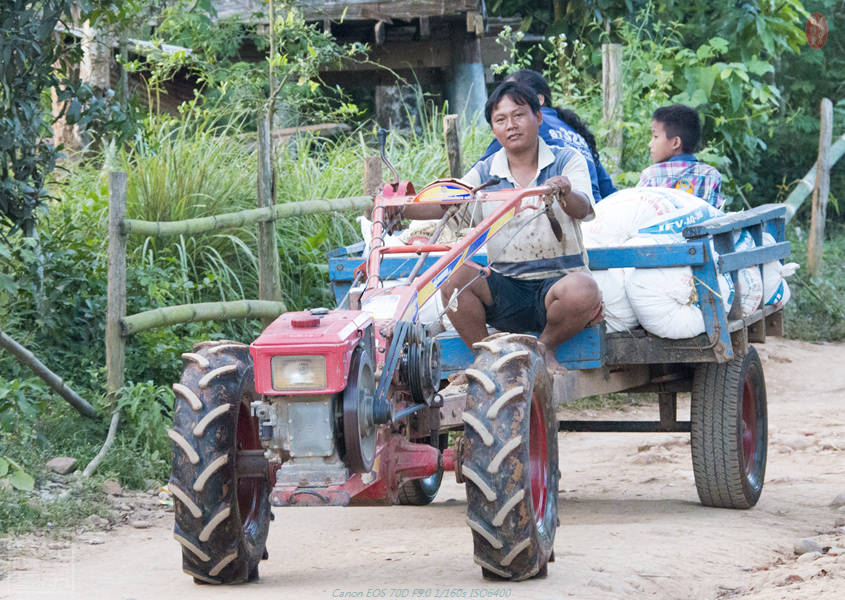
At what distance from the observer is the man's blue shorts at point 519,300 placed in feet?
17.3

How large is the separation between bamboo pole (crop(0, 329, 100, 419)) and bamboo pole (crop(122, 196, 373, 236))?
0.95 m

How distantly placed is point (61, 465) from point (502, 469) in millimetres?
3090

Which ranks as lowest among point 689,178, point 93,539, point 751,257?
point 93,539

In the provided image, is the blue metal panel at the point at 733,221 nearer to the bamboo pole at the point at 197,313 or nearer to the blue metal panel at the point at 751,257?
the blue metal panel at the point at 751,257

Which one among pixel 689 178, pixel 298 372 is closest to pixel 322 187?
pixel 689 178

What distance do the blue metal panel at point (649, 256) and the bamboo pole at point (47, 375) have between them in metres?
2.91

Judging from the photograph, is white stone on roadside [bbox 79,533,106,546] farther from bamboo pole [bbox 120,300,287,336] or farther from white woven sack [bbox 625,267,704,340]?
white woven sack [bbox 625,267,704,340]

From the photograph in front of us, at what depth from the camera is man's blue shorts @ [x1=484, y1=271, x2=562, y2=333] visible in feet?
17.3

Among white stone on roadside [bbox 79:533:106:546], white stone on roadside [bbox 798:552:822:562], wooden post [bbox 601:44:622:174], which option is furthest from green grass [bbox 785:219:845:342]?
white stone on roadside [bbox 79:533:106:546]

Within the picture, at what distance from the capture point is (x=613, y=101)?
10.8 meters

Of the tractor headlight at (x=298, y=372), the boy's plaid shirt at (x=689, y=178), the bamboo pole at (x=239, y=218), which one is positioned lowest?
the tractor headlight at (x=298, y=372)

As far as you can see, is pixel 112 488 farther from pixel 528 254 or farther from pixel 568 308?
pixel 568 308

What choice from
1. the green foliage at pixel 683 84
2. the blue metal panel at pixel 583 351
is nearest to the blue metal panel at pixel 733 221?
the blue metal panel at pixel 583 351

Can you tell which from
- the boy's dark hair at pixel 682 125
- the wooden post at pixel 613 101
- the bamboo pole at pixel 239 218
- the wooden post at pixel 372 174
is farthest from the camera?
the wooden post at pixel 613 101
